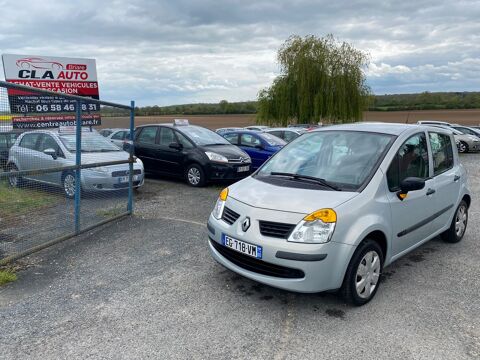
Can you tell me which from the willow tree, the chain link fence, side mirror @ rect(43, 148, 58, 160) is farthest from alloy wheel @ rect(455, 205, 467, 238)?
the willow tree

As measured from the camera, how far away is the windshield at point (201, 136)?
10078mm

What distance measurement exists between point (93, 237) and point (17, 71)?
4.58 meters

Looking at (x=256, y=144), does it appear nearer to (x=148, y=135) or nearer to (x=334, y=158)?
(x=148, y=135)

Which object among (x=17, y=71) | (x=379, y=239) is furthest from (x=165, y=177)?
(x=379, y=239)

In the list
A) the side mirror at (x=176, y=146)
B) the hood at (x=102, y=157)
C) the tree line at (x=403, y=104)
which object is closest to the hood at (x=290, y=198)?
the hood at (x=102, y=157)

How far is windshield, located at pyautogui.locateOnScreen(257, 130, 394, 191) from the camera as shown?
3.94 metres

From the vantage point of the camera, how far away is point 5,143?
4.31 m

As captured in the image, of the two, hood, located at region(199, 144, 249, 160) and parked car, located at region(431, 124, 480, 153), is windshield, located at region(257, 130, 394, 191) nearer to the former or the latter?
hood, located at region(199, 144, 249, 160)

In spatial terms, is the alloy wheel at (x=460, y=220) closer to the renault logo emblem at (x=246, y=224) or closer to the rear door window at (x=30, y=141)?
the renault logo emblem at (x=246, y=224)

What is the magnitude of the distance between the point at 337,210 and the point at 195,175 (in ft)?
21.7

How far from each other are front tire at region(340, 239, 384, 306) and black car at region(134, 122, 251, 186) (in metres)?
6.14

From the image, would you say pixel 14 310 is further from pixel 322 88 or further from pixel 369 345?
pixel 322 88

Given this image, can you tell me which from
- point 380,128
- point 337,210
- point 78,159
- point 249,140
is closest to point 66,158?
point 78,159

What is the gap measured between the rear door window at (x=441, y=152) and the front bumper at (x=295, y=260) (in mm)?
2109
